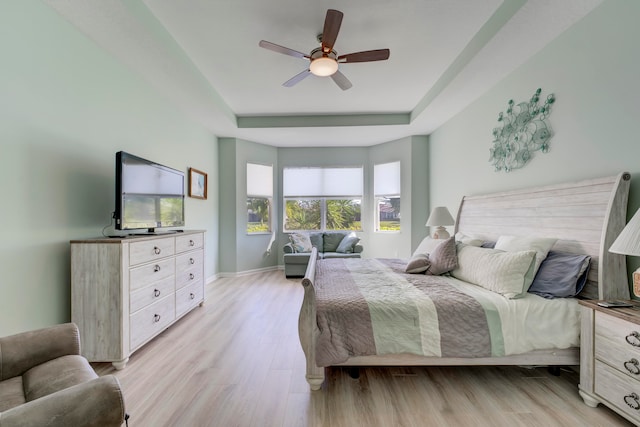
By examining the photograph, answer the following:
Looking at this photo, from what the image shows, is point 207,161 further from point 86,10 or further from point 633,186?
point 633,186

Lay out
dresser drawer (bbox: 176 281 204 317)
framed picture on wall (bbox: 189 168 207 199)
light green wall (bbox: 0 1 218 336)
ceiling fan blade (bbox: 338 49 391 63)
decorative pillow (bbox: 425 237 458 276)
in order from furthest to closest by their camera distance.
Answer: framed picture on wall (bbox: 189 168 207 199), dresser drawer (bbox: 176 281 204 317), decorative pillow (bbox: 425 237 458 276), ceiling fan blade (bbox: 338 49 391 63), light green wall (bbox: 0 1 218 336)

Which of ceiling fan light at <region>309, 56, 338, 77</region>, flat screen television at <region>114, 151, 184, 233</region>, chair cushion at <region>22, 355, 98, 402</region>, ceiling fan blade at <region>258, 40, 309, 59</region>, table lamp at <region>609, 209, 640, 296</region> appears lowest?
chair cushion at <region>22, 355, 98, 402</region>

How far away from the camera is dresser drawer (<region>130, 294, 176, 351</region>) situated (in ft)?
7.20

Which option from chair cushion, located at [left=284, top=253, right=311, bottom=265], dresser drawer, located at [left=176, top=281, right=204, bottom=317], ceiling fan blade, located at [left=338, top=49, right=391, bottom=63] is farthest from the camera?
chair cushion, located at [left=284, top=253, right=311, bottom=265]

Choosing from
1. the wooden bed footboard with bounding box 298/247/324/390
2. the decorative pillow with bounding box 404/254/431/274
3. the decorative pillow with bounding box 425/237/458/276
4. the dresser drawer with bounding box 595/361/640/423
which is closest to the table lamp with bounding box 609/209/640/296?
the dresser drawer with bounding box 595/361/640/423

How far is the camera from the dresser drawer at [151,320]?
2193mm

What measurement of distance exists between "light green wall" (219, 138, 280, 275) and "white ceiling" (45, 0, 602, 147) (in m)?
1.03

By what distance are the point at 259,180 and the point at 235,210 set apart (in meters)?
0.86

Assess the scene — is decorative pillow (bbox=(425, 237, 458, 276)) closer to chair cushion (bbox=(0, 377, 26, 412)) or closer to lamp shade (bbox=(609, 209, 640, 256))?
lamp shade (bbox=(609, 209, 640, 256))

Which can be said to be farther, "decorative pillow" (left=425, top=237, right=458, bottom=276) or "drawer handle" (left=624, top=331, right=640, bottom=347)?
"decorative pillow" (left=425, top=237, right=458, bottom=276)

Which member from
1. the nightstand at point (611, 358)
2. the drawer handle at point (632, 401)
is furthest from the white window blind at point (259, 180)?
the drawer handle at point (632, 401)

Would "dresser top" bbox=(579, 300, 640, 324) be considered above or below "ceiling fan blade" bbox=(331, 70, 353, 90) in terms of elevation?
below

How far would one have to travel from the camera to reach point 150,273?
240cm

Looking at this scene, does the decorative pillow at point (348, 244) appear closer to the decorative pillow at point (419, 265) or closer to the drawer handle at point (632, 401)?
the decorative pillow at point (419, 265)
